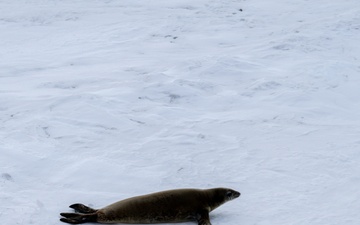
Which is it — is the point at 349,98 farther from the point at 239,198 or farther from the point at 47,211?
the point at 47,211

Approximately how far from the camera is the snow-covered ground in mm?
4711

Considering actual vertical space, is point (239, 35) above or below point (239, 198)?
above

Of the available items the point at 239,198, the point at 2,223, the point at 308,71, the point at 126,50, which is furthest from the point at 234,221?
the point at 126,50

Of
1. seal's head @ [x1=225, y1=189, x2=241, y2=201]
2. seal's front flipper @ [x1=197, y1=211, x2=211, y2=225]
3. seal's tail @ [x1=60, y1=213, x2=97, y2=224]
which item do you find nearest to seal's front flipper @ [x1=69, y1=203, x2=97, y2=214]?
seal's tail @ [x1=60, y1=213, x2=97, y2=224]

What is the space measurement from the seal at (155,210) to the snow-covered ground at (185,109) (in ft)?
0.60

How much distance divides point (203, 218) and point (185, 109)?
9.27ft

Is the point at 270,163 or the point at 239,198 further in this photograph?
the point at 270,163

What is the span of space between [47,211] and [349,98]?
4.55 metres

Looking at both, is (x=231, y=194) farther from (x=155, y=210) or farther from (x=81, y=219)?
(x=81, y=219)

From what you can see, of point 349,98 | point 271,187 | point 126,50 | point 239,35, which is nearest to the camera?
point 271,187

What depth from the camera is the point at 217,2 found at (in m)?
12.7

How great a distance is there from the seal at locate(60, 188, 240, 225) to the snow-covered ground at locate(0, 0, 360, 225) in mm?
184

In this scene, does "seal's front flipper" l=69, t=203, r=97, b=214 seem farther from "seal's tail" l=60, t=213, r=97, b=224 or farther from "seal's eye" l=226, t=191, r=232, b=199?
"seal's eye" l=226, t=191, r=232, b=199

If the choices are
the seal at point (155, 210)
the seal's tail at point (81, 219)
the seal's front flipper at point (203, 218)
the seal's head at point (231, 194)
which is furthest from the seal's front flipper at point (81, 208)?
the seal's head at point (231, 194)
